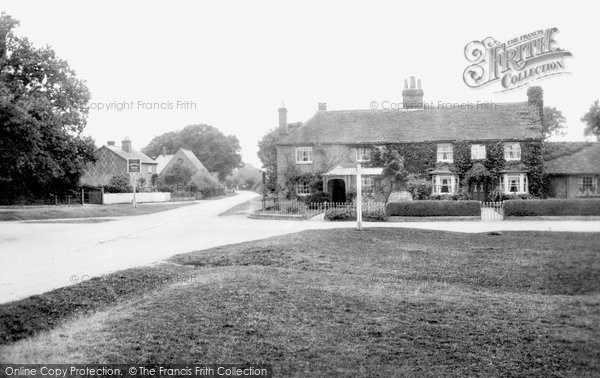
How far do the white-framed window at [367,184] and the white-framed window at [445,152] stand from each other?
5.80m

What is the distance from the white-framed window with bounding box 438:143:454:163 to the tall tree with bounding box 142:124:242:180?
72.3 meters

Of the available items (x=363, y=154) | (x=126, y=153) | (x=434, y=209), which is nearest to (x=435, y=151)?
(x=363, y=154)

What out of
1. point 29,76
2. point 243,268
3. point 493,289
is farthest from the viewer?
point 29,76

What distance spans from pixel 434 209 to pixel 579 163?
687 inches

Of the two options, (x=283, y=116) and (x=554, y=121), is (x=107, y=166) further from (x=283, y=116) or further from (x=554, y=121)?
Answer: (x=554, y=121)

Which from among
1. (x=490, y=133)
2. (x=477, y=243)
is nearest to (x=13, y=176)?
(x=477, y=243)

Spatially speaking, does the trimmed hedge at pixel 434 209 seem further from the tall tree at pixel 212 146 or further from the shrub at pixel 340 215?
the tall tree at pixel 212 146

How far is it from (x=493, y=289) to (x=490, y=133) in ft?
105

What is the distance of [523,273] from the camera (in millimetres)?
9523

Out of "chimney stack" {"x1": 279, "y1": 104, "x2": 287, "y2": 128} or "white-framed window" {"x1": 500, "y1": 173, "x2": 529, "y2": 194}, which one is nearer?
"white-framed window" {"x1": 500, "y1": 173, "x2": 529, "y2": 194}

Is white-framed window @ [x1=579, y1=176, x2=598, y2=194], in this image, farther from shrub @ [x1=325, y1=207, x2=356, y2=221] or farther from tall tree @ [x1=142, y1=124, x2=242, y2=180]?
tall tree @ [x1=142, y1=124, x2=242, y2=180]

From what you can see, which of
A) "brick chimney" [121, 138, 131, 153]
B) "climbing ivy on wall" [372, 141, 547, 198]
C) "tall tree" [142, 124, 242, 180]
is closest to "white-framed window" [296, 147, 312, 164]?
"climbing ivy on wall" [372, 141, 547, 198]

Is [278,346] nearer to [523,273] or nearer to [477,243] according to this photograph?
[523,273]

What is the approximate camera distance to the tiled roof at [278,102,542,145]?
125 feet
